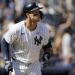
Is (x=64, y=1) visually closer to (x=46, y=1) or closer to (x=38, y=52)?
(x=46, y=1)

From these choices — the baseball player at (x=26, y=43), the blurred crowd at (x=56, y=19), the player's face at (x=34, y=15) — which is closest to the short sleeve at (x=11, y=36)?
the baseball player at (x=26, y=43)

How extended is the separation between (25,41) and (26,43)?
34 millimetres

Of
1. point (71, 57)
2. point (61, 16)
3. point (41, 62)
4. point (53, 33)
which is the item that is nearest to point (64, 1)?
point (61, 16)

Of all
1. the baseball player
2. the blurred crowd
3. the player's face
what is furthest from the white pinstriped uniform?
the blurred crowd

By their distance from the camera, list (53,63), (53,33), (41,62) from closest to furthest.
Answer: (41,62) < (53,63) < (53,33)

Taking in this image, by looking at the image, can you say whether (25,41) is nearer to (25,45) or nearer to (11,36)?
(25,45)

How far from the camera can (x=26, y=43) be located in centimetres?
551

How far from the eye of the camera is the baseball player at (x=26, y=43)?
5.45 m

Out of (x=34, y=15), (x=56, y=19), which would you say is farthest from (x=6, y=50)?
(x=56, y=19)

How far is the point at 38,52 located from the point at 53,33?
4.35 meters

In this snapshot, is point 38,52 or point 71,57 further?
point 71,57

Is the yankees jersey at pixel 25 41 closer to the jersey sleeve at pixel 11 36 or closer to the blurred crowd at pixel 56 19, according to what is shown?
the jersey sleeve at pixel 11 36

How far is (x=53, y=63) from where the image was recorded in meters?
8.97

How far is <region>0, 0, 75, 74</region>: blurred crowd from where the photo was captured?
9617 millimetres
